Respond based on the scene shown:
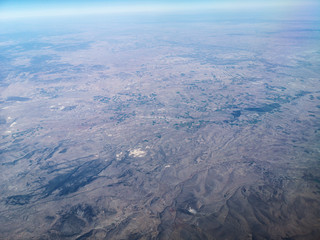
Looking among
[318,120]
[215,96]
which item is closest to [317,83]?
[318,120]

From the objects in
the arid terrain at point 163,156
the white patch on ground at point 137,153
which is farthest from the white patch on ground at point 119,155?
the white patch on ground at point 137,153

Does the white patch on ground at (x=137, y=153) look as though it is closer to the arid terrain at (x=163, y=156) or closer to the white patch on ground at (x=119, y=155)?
the arid terrain at (x=163, y=156)

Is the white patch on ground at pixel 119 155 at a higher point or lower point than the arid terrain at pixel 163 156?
lower

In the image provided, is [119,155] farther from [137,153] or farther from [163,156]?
[163,156]

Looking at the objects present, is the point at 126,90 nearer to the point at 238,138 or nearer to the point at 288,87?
the point at 238,138

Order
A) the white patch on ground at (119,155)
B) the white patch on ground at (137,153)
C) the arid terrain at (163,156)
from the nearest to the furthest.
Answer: the arid terrain at (163,156)
the white patch on ground at (119,155)
the white patch on ground at (137,153)

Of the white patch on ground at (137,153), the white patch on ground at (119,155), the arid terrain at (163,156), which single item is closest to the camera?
the arid terrain at (163,156)

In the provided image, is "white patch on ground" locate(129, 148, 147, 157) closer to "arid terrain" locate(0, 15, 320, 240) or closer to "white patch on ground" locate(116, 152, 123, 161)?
"arid terrain" locate(0, 15, 320, 240)

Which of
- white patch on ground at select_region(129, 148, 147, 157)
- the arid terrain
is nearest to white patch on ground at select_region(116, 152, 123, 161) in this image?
the arid terrain

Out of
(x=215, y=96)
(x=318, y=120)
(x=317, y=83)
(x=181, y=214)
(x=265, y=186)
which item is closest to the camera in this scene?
(x=181, y=214)
